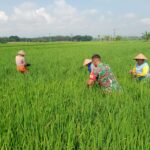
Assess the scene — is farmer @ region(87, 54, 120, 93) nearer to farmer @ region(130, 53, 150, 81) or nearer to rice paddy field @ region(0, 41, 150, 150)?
rice paddy field @ region(0, 41, 150, 150)

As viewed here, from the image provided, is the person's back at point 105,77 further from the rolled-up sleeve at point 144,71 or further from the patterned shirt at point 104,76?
the rolled-up sleeve at point 144,71

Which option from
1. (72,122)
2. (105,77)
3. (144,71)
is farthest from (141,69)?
(72,122)

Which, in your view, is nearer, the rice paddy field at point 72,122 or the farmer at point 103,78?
the rice paddy field at point 72,122

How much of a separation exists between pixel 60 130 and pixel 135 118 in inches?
35.2

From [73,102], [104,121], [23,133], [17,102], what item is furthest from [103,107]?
[23,133]

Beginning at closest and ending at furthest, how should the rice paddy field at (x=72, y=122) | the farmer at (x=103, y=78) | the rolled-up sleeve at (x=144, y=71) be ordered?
the rice paddy field at (x=72, y=122) < the farmer at (x=103, y=78) < the rolled-up sleeve at (x=144, y=71)

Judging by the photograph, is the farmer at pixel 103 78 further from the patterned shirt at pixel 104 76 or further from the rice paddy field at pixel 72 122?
the rice paddy field at pixel 72 122

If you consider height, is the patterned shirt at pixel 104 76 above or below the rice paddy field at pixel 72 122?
above

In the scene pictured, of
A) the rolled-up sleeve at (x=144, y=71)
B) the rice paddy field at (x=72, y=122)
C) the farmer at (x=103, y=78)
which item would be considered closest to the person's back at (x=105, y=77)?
the farmer at (x=103, y=78)

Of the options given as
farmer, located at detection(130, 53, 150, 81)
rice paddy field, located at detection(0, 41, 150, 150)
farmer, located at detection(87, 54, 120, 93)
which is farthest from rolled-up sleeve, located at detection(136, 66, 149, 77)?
rice paddy field, located at detection(0, 41, 150, 150)

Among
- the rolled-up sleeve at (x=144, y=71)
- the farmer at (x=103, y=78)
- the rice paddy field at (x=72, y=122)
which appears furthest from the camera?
the rolled-up sleeve at (x=144, y=71)

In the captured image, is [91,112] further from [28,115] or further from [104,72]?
[104,72]

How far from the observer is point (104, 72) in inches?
189

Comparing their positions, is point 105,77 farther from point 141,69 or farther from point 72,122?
point 72,122
